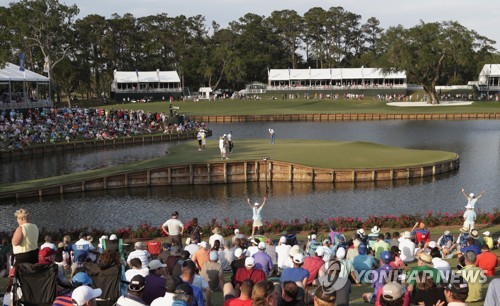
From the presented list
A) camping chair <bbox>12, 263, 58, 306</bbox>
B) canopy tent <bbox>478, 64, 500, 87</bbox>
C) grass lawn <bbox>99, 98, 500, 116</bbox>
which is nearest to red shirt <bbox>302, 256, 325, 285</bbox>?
camping chair <bbox>12, 263, 58, 306</bbox>

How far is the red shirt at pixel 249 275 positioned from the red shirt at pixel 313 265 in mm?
1688

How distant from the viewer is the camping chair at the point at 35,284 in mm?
11548

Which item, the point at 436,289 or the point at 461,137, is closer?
the point at 436,289

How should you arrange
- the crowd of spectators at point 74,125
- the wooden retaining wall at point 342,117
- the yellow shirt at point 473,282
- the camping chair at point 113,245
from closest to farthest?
the yellow shirt at point 473,282 → the camping chair at point 113,245 → the crowd of spectators at point 74,125 → the wooden retaining wall at point 342,117

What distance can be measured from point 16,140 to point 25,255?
49.7m

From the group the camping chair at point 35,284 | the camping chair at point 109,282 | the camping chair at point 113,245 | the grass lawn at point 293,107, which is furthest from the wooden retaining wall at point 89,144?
the camping chair at point 109,282

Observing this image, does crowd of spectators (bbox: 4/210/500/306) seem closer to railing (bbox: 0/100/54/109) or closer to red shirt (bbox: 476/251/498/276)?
red shirt (bbox: 476/251/498/276)

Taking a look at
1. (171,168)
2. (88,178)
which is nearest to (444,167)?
(171,168)

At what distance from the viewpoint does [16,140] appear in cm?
5959

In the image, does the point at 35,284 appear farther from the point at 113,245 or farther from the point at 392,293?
the point at 113,245

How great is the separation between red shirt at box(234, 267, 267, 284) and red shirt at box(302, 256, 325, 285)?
169 cm

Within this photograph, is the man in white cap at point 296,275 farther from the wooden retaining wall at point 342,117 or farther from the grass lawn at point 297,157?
the wooden retaining wall at point 342,117

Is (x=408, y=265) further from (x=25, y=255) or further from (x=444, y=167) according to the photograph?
(x=444, y=167)

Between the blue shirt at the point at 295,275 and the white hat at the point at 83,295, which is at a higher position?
the white hat at the point at 83,295
